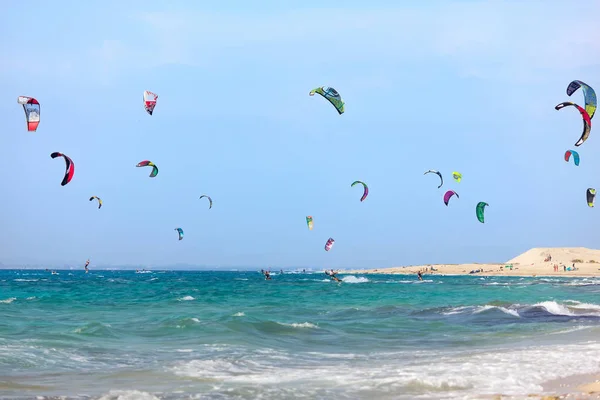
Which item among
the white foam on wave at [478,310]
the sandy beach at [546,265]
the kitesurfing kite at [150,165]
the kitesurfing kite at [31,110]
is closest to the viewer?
the kitesurfing kite at [31,110]

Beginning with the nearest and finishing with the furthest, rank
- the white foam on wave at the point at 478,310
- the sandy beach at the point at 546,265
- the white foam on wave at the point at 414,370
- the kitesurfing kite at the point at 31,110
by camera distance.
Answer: the white foam on wave at the point at 414,370 → the kitesurfing kite at the point at 31,110 → the white foam on wave at the point at 478,310 → the sandy beach at the point at 546,265

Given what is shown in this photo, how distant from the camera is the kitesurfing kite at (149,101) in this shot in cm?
2348

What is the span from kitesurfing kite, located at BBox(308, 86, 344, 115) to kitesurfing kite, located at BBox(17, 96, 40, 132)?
9303 millimetres

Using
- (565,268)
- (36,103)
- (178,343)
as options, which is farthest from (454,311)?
(565,268)

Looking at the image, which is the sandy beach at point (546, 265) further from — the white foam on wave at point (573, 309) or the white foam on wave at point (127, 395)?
the white foam on wave at point (127, 395)

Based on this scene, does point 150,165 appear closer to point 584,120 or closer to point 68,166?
point 68,166

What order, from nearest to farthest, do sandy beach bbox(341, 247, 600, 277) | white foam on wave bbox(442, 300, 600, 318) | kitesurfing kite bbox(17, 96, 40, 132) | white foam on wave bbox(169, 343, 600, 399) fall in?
white foam on wave bbox(169, 343, 600, 399)
kitesurfing kite bbox(17, 96, 40, 132)
white foam on wave bbox(442, 300, 600, 318)
sandy beach bbox(341, 247, 600, 277)

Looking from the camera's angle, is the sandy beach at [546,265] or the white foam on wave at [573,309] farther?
the sandy beach at [546,265]

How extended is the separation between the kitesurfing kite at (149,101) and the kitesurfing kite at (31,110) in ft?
12.5

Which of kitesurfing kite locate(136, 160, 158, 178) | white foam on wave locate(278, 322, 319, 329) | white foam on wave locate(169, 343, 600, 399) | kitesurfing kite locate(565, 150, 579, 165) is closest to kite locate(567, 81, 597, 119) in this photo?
kitesurfing kite locate(565, 150, 579, 165)

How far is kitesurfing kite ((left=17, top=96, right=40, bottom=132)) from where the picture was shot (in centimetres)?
2008

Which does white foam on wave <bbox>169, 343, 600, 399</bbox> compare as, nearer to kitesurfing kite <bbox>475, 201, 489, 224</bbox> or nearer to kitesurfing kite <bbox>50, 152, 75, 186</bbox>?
kitesurfing kite <bbox>50, 152, 75, 186</bbox>

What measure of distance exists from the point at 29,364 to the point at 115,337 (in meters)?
4.54

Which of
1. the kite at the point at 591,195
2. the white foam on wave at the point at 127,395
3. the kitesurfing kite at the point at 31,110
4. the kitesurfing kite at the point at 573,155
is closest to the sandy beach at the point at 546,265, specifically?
the kite at the point at 591,195
